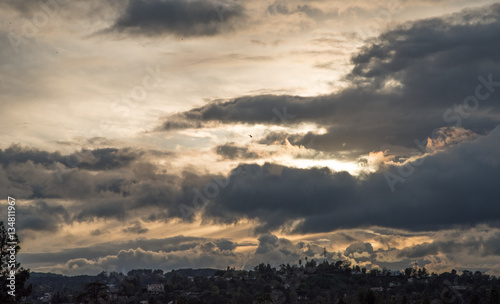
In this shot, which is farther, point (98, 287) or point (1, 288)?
point (98, 287)

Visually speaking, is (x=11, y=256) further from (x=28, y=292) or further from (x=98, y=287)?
(x=98, y=287)

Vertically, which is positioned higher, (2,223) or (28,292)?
(2,223)

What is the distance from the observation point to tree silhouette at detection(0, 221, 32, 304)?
108 meters

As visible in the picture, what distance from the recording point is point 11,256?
4363 inches

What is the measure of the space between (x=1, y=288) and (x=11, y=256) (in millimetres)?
5788

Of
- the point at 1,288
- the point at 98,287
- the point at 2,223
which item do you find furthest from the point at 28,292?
the point at 98,287

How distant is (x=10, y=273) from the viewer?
10869 centimetres

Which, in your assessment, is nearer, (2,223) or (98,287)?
(2,223)

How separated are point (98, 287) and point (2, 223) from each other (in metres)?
62.5

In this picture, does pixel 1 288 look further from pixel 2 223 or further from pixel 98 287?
pixel 98 287

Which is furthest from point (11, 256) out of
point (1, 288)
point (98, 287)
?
point (98, 287)

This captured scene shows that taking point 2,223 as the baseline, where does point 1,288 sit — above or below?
below

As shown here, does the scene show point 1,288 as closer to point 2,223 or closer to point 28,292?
point 28,292

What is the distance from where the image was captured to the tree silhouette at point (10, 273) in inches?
4237
